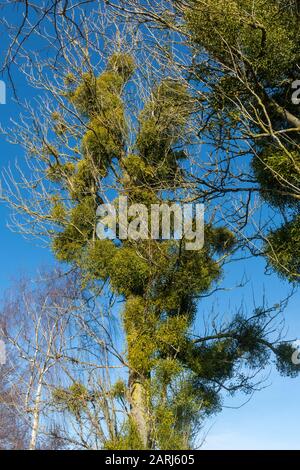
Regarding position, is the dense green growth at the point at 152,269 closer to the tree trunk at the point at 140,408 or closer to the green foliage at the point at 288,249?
the tree trunk at the point at 140,408

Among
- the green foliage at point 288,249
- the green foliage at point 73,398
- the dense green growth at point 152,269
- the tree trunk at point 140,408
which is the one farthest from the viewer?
the dense green growth at point 152,269

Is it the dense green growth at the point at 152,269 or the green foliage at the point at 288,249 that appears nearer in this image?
the green foliage at the point at 288,249

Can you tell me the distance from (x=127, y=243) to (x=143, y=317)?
1.25m

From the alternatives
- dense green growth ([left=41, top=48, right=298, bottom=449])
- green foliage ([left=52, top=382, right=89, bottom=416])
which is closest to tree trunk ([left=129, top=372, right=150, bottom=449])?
dense green growth ([left=41, top=48, right=298, bottom=449])

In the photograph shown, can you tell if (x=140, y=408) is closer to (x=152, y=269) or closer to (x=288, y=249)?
(x=152, y=269)

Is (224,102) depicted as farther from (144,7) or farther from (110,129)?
(110,129)

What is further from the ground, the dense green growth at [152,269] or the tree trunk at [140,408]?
the dense green growth at [152,269]

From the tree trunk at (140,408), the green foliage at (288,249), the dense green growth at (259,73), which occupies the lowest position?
the tree trunk at (140,408)

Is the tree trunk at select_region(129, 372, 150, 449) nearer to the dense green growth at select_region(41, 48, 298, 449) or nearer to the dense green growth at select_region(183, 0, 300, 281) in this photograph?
the dense green growth at select_region(41, 48, 298, 449)

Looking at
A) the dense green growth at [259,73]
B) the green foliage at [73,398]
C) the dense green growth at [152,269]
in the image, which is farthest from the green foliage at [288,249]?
the green foliage at [73,398]

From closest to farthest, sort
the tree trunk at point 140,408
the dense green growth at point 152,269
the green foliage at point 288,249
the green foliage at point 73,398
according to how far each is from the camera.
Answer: the green foliage at point 73,398, the tree trunk at point 140,408, the green foliage at point 288,249, the dense green growth at point 152,269

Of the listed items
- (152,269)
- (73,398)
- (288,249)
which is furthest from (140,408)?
(288,249)

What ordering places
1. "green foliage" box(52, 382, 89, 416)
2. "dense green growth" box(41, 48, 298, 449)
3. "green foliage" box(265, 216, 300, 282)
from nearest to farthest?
"green foliage" box(52, 382, 89, 416) < "green foliage" box(265, 216, 300, 282) < "dense green growth" box(41, 48, 298, 449)
